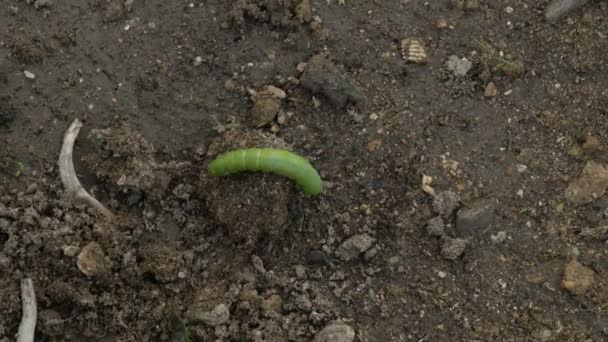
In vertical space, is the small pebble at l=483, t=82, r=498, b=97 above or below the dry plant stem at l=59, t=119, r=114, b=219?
above

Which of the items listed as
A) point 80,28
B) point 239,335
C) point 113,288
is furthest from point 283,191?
point 80,28

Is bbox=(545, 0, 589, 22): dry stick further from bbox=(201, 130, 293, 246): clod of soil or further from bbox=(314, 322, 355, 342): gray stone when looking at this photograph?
bbox=(314, 322, 355, 342): gray stone

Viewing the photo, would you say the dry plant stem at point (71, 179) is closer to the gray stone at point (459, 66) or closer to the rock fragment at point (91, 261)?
the rock fragment at point (91, 261)

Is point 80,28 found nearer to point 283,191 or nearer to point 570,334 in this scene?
point 283,191

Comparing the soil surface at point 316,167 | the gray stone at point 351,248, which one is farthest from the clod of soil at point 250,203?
the gray stone at point 351,248

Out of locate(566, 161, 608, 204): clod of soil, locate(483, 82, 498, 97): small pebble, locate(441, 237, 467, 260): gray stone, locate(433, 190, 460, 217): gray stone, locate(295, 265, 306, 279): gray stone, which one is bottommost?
locate(295, 265, 306, 279): gray stone

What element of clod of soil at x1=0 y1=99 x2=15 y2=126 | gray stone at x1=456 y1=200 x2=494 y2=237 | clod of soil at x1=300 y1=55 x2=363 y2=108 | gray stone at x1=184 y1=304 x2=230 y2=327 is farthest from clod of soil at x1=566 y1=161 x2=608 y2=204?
clod of soil at x1=0 y1=99 x2=15 y2=126

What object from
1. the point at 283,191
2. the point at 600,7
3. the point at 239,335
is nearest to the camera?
the point at 239,335
